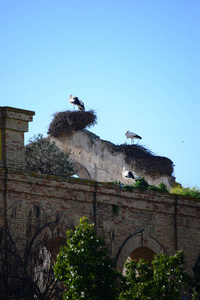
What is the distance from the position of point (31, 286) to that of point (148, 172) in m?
14.8

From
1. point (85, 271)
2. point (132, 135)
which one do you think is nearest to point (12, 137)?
point (85, 271)

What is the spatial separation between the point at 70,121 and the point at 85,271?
1545 centimetres

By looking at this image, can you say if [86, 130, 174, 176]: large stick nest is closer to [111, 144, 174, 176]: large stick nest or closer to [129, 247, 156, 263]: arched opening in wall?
[111, 144, 174, 176]: large stick nest

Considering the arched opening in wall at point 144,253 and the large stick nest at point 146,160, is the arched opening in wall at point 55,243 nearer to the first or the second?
the arched opening in wall at point 144,253

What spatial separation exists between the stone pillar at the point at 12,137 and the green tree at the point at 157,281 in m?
4.25

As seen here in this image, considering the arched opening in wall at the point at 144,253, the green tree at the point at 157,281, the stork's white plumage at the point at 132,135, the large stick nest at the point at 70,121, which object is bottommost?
the green tree at the point at 157,281

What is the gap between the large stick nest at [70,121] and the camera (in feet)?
118

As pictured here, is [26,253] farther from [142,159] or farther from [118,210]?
[142,159]

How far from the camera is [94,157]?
119 feet

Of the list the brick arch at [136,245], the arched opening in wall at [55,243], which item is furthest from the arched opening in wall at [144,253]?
the arched opening in wall at [55,243]

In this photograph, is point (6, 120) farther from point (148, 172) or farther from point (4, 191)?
point (148, 172)

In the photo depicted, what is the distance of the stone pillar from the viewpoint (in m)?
23.7

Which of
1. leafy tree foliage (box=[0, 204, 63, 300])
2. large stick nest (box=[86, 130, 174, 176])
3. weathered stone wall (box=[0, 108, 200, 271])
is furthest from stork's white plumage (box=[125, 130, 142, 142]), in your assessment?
leafy tree foliage (box=[0, 204, 63, 300])

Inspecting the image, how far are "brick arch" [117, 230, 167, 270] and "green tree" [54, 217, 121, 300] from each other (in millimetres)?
4552
